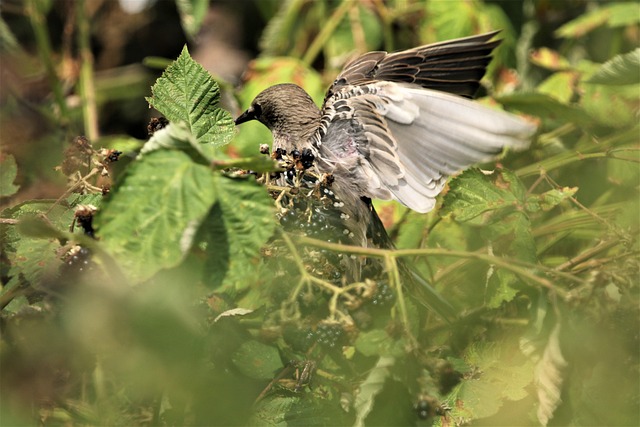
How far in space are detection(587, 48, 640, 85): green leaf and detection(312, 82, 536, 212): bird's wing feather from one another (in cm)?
78

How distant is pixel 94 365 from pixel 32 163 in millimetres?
1072

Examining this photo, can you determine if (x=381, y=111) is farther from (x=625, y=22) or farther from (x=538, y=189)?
(x=625, y=22)

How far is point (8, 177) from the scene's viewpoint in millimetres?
1484

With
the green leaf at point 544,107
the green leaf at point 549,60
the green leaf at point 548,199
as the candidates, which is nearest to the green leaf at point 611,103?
the green leaf at point 544,107

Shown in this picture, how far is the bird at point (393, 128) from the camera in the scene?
1321mm

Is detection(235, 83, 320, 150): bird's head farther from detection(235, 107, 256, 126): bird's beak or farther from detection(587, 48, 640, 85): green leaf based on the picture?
detection(587, 48, 640, 85): green leaf

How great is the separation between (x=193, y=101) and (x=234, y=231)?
0.98ft

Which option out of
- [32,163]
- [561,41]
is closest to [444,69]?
[32,163]

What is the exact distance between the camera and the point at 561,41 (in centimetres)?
337

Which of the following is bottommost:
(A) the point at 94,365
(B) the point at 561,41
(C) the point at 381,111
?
(B) the point at 561,41

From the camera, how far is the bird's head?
1.88 meters

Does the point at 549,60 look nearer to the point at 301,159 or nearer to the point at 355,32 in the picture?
the point at 355,32

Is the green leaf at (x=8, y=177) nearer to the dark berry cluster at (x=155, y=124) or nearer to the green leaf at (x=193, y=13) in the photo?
the dark berry cluster at (x=155, y=124)

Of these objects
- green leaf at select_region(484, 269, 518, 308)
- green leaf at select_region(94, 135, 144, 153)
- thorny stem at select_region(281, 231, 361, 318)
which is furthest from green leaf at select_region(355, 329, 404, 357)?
green leaf at select_region(94, 135, 144, 153)
